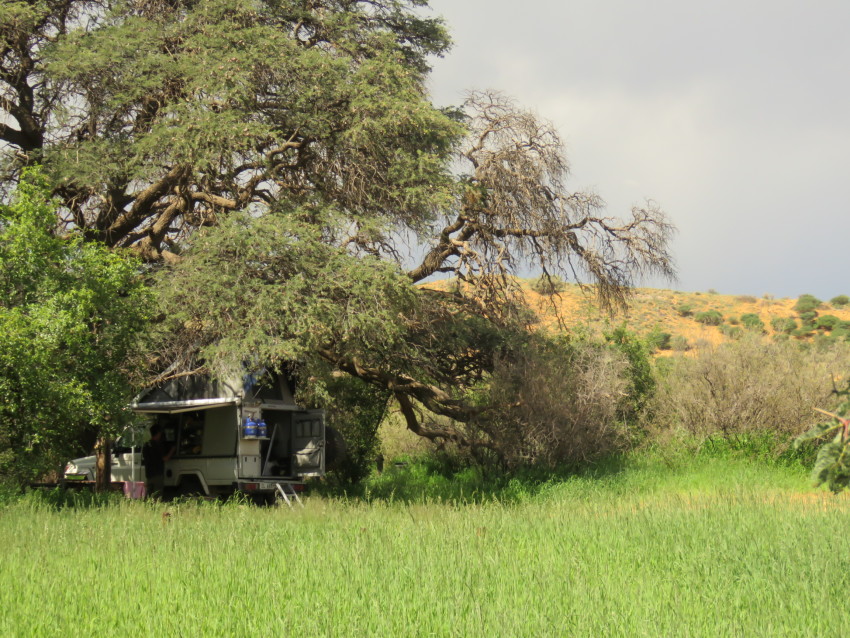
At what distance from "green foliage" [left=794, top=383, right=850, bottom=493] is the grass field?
1.33 m

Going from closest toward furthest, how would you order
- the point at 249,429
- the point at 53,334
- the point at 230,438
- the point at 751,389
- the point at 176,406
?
the point at 53,334 → the point at 249,429 → the point at 230,438 → the point at 176,406 → the point at 751,389

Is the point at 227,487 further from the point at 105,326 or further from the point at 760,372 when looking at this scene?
the point at 760,372

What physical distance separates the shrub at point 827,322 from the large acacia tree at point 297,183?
4320cm

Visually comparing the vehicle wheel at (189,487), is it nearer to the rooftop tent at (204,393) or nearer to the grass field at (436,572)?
the rooftop tent at (204,393)

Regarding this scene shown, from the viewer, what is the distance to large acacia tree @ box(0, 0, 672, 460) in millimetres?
16078

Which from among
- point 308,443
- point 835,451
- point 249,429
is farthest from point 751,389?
point 835,451

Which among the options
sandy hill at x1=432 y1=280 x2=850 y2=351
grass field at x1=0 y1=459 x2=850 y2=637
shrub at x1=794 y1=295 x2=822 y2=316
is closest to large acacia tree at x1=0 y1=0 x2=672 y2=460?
grass field at x1=0 y1=459 x2=850 y2=637

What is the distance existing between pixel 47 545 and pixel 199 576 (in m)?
3.22

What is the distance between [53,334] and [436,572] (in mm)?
8300

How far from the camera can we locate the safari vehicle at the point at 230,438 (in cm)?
1638

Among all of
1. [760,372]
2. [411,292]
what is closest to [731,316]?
[760,372]

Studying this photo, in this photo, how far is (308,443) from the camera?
18078mm

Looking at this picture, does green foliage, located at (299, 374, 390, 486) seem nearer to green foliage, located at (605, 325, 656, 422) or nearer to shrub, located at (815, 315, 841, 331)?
green foliage, located at (605, 325, 656, 422)

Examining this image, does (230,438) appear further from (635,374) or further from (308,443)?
(635,374)
